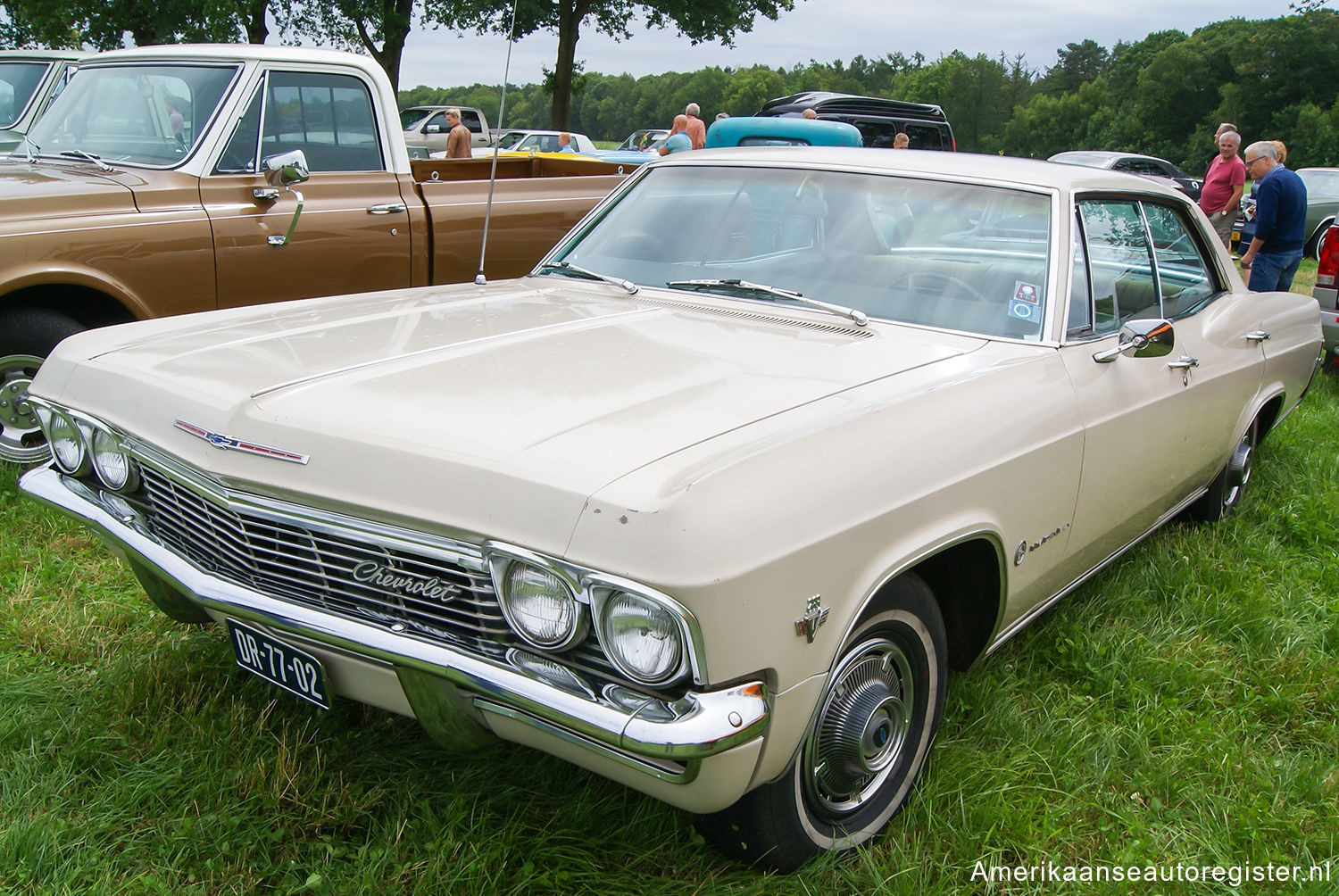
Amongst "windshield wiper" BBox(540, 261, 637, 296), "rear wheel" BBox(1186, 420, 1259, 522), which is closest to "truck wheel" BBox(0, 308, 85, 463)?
"windshield wiper" BBox(540, 261, 637, 296)

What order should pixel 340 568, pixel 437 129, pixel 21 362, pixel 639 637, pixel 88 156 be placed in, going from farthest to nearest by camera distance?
pixel 437 129, pixel 88 156, pixel 21 362, pixel 340 568, pixel 639 637

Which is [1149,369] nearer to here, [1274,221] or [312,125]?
[312,125]

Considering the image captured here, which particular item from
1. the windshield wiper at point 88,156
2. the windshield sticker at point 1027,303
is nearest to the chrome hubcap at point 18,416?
the windshield wiper at point 88,156

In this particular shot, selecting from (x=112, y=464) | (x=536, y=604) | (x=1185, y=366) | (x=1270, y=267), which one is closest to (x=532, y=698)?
(x=536, y=604)

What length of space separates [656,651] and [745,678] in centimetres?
16

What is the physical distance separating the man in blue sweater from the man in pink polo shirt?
1821 mm

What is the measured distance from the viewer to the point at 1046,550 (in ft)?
8.83

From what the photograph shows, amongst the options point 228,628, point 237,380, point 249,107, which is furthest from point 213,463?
point 249,107

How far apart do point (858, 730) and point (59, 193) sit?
148 inches

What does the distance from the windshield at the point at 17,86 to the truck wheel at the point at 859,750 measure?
750 centimetres

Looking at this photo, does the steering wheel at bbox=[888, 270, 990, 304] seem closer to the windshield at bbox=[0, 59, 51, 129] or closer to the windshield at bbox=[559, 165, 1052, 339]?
the windshield at bbox=[559, 165, 1052, 339]

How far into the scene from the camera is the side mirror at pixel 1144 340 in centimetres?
291

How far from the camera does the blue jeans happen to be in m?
7.78

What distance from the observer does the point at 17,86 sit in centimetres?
738
